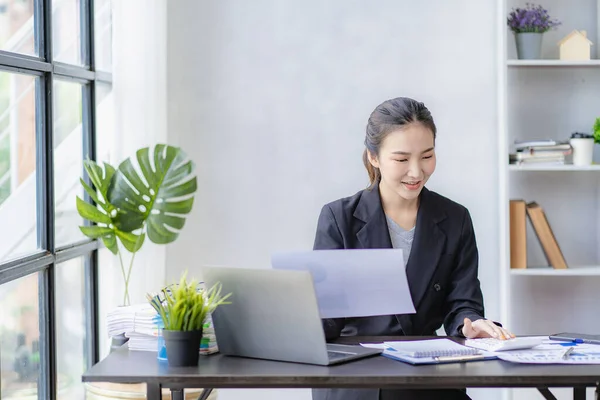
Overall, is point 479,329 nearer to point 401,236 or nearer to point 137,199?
point 401,236

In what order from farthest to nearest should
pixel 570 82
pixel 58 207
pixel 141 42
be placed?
pixel 570 82, pixel 141 42, pixel 58 207

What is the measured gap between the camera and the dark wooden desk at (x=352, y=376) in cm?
186

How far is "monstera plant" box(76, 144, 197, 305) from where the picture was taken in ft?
10.8

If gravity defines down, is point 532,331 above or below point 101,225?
below

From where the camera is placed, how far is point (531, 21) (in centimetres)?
387

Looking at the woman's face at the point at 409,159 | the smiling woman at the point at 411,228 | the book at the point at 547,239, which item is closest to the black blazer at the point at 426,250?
the smiling woman at the point at 411,228

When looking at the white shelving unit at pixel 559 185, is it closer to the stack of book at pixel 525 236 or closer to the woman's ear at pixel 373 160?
the stack of book at pixel 525 236

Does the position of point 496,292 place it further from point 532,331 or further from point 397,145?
point 397,145

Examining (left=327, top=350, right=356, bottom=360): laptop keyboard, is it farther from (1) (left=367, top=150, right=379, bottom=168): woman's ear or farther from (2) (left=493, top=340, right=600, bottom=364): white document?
(1) (left=367, top=150, right=379, bottom=168): woman's ear

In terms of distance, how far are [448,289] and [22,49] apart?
159 centimetres

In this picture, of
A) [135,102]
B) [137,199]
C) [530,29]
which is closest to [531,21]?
[530,29]

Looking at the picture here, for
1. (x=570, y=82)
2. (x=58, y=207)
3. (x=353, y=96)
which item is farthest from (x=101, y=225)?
(x=570, y=82)

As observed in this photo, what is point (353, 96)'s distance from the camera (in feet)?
13.4

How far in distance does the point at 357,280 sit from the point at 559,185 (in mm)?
2221
